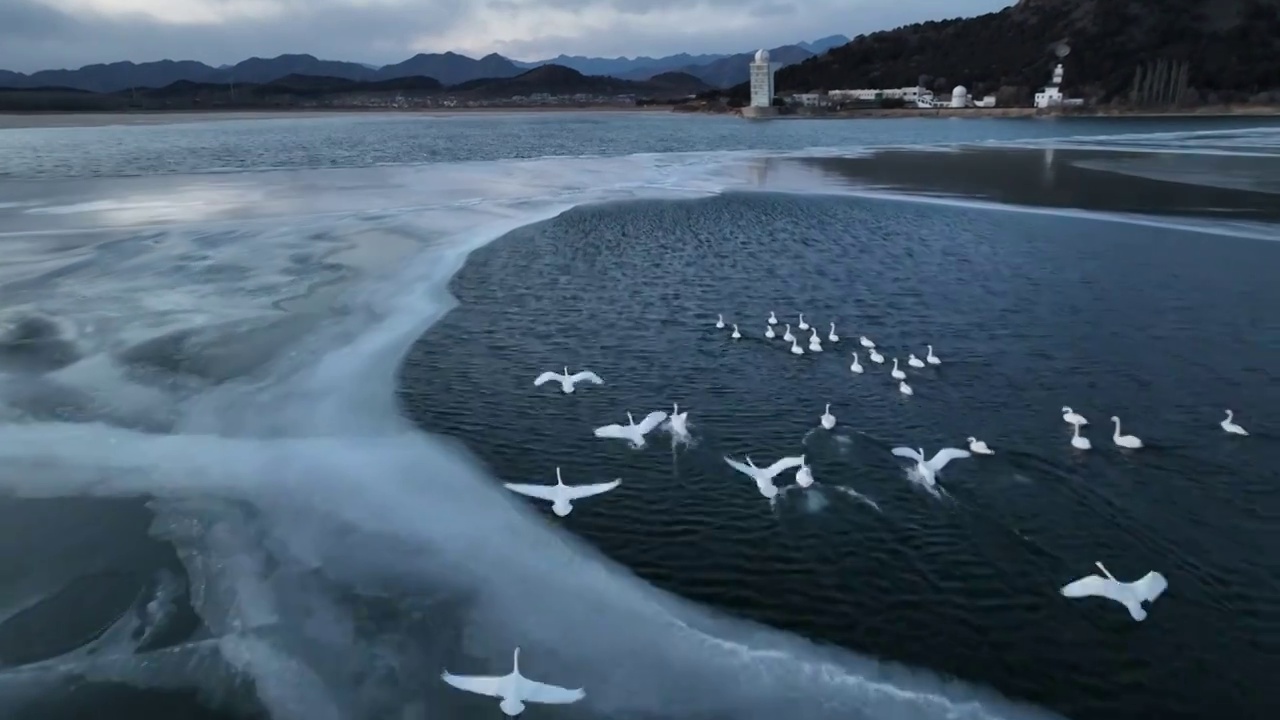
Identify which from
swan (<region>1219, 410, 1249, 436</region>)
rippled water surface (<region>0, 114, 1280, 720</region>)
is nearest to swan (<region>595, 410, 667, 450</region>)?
rippled water surface (<region>0, 114, 1280, 720</region>)

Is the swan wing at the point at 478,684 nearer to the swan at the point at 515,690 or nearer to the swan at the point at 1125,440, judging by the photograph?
the swan at the point at 515,690

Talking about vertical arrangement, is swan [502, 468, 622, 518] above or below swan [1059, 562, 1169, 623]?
above

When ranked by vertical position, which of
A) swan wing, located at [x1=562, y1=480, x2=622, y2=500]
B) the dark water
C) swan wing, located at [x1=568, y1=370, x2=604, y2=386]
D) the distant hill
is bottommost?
the dark water

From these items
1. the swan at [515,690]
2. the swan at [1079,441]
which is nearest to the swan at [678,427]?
the swan at [1079,441]

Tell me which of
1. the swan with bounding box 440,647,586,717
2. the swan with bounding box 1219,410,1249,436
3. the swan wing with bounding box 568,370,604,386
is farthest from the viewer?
the swan wing with bounding box 568,370,604,386

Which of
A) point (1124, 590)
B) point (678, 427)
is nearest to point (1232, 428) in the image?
point (1124, 590)

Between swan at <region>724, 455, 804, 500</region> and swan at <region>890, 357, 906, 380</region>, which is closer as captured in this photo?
swan at <region>724, 455, 804, 500</region>

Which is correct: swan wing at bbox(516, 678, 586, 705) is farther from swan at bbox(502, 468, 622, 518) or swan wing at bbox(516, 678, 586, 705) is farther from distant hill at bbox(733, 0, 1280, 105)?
distant hill at bbox(733, 0, 1280, 105)

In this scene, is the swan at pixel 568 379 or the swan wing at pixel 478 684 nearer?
the swan wing at pixel 478 684

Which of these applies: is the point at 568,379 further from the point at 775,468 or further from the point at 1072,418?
the point at 1072,418
